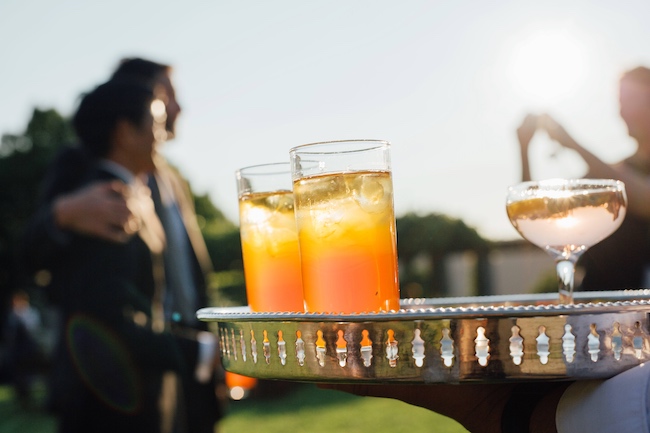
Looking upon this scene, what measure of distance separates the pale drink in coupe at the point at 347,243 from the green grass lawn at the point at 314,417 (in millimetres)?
6075

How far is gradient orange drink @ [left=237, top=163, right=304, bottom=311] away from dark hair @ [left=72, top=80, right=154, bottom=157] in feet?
7.88

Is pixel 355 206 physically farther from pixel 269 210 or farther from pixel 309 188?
pixel 269 210

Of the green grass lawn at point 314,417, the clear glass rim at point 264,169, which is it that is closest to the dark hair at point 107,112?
the clear glass rim at point 264,169

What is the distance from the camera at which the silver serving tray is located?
1.14 metres

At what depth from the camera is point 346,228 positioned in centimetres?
141

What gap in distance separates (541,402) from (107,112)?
321cm

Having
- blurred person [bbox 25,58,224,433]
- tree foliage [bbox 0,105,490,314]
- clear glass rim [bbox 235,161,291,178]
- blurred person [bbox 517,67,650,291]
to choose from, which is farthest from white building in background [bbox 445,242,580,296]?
clear glass rim [bbox 235,161,291,178]

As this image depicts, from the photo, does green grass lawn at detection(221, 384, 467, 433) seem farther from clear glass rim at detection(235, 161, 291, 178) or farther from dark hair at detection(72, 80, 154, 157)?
clear glass rim at detection(235, 161, 291, 178)

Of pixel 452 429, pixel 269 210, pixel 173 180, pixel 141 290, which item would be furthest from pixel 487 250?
pixel 269 210

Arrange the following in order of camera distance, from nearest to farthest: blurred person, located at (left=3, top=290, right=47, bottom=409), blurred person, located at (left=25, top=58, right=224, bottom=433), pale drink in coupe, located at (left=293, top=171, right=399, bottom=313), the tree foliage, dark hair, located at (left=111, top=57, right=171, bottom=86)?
pale drink in coupe, located at (left=293, top=171, right=399, bottom=313) → blurred person, located at (left=25, top=58, right=224, bottom=433) → dark hair, located at (left=111, top=57, right=171, bottom=86) → blurred person, located at (left=3, top=290, right=47, bottom=409) → the tree foliage

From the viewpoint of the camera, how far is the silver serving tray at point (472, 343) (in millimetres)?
1140

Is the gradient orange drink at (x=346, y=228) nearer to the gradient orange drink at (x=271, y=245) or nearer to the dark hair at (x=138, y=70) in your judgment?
the gradient orange drink at (x=271, y=245)

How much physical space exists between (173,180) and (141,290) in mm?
1199

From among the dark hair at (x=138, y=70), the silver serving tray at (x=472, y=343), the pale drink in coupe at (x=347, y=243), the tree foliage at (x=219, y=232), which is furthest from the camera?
the tree foliage at (x=219, y=232)
